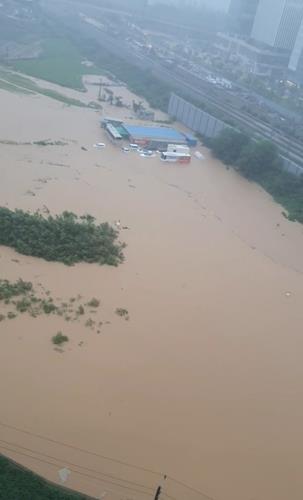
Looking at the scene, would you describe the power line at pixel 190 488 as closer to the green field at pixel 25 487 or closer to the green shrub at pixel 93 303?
the green field at pixel 25 487

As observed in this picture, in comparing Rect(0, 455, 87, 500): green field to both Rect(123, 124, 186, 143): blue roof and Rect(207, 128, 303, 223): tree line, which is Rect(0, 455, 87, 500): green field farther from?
Rect(123, 124, 186, 143): blue roof

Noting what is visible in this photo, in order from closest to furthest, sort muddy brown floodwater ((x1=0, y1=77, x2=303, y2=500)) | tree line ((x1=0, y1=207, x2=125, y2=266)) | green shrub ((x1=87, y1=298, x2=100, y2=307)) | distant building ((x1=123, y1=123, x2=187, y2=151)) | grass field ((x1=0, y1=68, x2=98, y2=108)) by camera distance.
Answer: muddy brown floodwater ((x1=0, y1=77, x2=303, y2=500)) → green shrub ((x1=87, y1=298, x2=100, y2=307)) → tree line ((x1=0, y1=207, x2=125, y2=266)) → distant building ((x1=123, y1=123, x2=187, y2=151)) → grass field ((x1=0, y1=68, x2=98, y2=108))

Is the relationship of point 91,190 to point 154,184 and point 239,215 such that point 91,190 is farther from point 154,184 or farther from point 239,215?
point 239,215

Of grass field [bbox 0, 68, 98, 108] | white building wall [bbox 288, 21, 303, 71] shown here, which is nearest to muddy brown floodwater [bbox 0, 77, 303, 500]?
grass field [bbox 0, 68, 98, 108]

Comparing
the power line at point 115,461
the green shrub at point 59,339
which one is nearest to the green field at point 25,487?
the power line at point 115,461

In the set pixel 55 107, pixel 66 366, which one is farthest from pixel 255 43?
pixel 66 366

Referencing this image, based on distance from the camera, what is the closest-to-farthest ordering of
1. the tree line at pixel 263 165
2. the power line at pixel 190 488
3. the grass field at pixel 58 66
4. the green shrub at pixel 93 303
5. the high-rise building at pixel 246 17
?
the power line at pixel 190 488, the green shrub at pixel 93 303, the tree line at pixel 263 165, the grass field at pixel 58 66, the high-rise building at pixel 246 17
